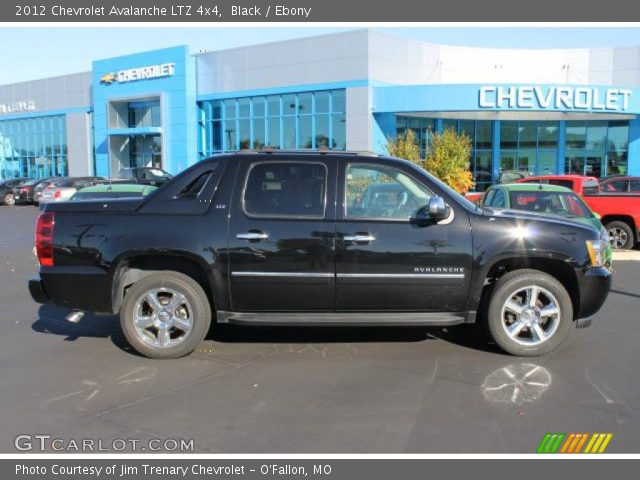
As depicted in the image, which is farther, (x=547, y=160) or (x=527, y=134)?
(x=547, y=160)

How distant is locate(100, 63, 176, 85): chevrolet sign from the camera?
3650 cm

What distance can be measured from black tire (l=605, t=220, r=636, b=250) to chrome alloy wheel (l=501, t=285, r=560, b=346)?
8357 mm

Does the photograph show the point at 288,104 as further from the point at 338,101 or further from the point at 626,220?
the point at 626,220

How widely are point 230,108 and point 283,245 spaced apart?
1232 inches

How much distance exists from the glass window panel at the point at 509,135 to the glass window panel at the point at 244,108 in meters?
14.4

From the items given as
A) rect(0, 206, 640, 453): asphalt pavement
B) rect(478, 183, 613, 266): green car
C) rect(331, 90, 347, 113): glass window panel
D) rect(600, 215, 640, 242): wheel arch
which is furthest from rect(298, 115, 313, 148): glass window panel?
rect(0, 206, 640, 453): asphalt pavement

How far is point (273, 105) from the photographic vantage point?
3341cm

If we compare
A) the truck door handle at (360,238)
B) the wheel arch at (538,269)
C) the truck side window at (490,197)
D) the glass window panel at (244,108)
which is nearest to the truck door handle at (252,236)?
the truck door handle at (360,238)

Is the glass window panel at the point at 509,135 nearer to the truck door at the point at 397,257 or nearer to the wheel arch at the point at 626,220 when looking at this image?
the wheel arch at the point at 626,220

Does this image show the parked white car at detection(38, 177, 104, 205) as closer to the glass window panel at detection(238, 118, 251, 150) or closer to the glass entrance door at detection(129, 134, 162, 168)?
the glass window panel at detection(238, 118, 251, 150)

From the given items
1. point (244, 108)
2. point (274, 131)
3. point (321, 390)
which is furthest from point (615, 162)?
point (321, 390)

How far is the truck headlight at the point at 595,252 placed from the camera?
5566 millimetres

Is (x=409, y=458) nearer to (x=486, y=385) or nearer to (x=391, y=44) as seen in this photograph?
(x=486, y=385)

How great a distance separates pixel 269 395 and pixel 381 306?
1.40 meters
